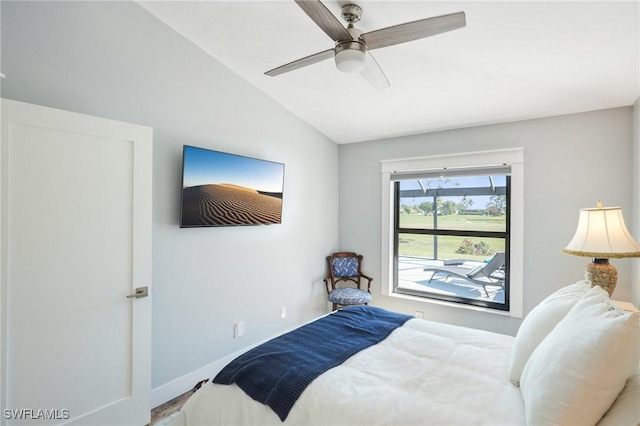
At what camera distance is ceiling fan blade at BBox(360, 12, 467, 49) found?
1412 millimetres

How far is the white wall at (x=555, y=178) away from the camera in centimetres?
261

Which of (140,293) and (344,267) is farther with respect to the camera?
(344,267)

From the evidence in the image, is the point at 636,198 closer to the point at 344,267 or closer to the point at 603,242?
the point at 603,242

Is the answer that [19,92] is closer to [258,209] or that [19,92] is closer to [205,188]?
[205,188]

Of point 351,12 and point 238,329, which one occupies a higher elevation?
point 351,12

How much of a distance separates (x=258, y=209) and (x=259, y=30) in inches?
58.9

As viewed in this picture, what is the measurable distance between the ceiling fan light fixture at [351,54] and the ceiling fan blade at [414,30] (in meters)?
0.06

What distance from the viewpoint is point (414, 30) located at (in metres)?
1.54

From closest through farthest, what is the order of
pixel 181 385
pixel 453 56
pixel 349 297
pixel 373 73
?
1. pixel 373 73
2. pixel 453 56
3. pixel 181 385
4. pixel 349 297

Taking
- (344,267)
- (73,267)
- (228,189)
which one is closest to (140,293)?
(73,267)

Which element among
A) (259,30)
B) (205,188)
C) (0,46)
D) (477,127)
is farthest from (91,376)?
(477,127)

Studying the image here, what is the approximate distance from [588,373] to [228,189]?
2482mm

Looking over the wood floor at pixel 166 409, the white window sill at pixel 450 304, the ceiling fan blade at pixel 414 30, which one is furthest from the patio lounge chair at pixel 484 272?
the wood floor at pixel 166 409

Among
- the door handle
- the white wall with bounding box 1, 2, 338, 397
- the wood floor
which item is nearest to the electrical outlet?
the white wall with bounding box 1, 2, 338, 397
